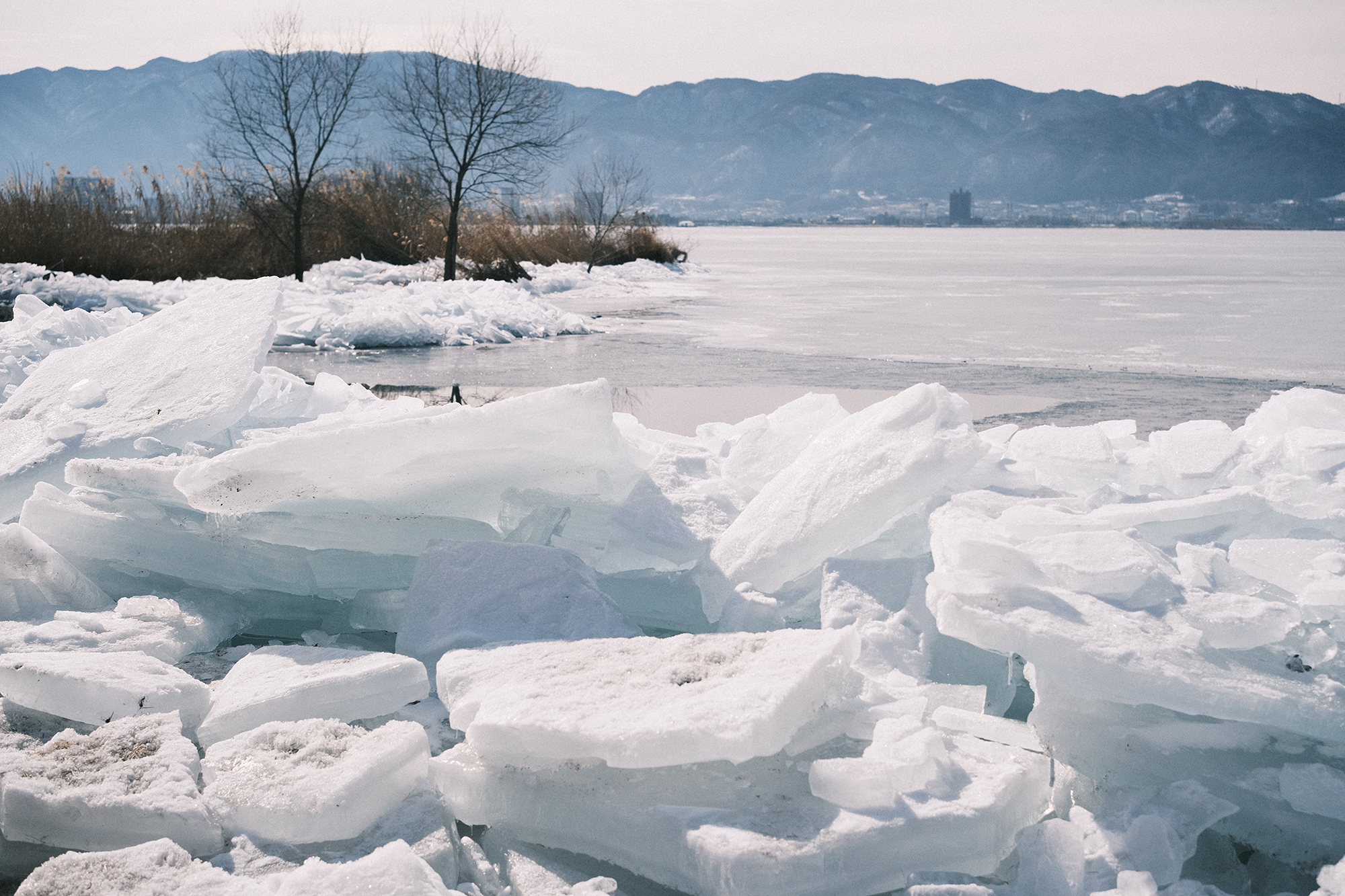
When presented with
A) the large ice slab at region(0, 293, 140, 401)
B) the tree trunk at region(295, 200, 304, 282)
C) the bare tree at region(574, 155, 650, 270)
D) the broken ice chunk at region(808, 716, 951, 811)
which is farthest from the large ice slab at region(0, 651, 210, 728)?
the bare tree at region(574, 155, 650, 270)

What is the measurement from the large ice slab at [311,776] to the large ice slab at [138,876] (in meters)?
0.14

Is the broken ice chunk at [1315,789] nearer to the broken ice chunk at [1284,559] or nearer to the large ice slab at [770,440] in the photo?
the broken ice chunk at [1284,559]

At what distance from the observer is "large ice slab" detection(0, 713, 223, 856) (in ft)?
6.00

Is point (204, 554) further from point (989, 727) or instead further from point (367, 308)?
point (367, 308)

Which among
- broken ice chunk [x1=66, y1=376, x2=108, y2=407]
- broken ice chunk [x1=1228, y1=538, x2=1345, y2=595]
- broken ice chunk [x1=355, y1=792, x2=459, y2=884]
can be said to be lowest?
broken ice chunk [x1=355, y1=792, x2=459, y2=884]

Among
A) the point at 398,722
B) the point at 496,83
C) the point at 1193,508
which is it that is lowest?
the point at 398,722

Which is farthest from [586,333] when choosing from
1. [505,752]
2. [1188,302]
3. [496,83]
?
[505,752]

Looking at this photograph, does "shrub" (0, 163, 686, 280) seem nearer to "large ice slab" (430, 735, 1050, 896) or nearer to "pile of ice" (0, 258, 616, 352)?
"pile of ice" (0, 258, 616, 352)

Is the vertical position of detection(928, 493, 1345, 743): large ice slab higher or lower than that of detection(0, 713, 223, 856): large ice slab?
higher

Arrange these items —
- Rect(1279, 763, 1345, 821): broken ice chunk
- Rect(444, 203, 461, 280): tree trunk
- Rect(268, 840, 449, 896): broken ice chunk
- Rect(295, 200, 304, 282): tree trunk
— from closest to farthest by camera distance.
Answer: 1. Rect(268, 840, 449, 896): broken ice chunk
2. Rect(1279, 763, 1345, 821): broken ice chunk
3. Rect(295, 200, 304, 282): tree trunk
4. Rect(444, 203, 461, 280): tree trunk

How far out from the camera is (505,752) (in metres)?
1.95

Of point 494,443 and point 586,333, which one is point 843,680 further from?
point 586,333

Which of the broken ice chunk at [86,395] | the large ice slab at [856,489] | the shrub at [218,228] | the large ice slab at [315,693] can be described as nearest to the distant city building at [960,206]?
the shrub at [218,228]

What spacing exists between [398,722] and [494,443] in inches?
41.4
